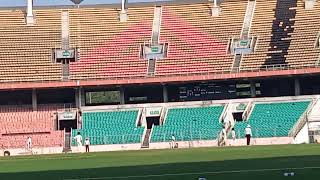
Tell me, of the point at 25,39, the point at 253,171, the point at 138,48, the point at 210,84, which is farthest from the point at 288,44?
the point at 253,171

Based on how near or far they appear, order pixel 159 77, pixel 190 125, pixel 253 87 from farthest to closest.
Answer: pixel 253 87
pixel 159 77
pixel 190 125

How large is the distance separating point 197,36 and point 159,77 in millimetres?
7921

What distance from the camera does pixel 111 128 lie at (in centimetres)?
5588

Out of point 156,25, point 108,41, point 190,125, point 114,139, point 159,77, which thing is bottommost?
point 114,139

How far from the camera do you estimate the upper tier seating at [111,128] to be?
53.9 m

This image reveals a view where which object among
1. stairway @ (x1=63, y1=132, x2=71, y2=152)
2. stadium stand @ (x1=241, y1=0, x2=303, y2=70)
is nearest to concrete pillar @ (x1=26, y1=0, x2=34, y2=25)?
stairway @ (x1=63, y1=132, x2=71, y2=152)

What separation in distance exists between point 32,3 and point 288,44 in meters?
25.9

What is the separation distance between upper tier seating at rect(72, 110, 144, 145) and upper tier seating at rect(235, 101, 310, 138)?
822 cm

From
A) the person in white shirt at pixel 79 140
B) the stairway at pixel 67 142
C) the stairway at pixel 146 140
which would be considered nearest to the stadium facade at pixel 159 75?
the stairway at pixel 67 142

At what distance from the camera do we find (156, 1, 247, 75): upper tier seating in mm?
60203

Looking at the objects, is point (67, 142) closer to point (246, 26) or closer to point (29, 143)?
point (29, 143)

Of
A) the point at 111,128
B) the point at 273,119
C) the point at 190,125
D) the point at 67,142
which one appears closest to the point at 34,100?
the point at 67,142

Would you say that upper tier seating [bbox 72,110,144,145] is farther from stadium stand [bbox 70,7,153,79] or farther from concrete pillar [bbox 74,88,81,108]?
stadium stand [bbox 70,7,153,79]

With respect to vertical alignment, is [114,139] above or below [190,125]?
below
